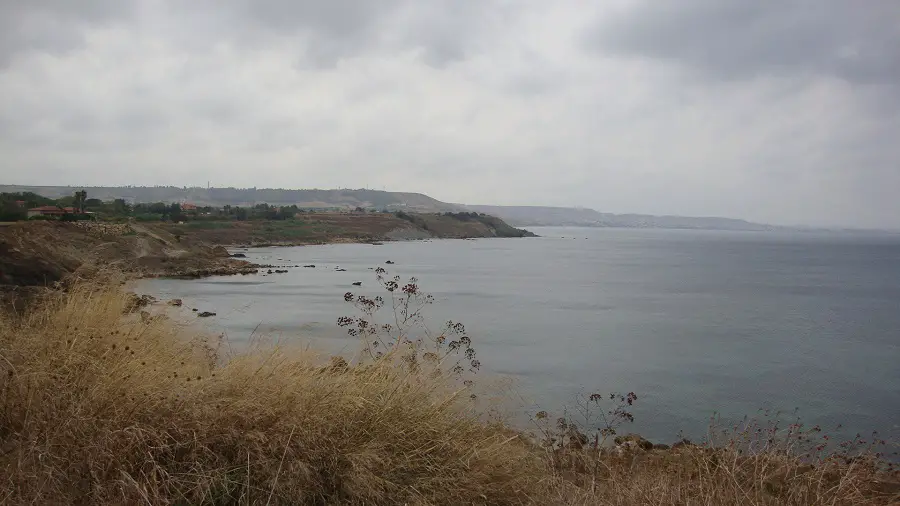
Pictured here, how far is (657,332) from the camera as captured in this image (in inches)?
1047

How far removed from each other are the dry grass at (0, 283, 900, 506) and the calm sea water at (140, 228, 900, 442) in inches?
121

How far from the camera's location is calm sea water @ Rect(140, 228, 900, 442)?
51.5ft

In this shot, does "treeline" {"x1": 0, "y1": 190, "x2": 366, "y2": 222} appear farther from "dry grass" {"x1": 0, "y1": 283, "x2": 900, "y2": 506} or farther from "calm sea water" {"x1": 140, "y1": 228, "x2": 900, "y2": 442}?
"dry grass" {"x1": 0, "y1": 283, "x2": 900, "y2": 506}

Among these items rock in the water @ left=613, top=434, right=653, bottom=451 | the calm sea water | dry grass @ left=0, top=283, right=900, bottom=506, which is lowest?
the calm sea water

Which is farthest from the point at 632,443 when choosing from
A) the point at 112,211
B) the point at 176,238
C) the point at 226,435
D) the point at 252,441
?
the point at 112,211

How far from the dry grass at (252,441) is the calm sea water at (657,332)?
10.1ft

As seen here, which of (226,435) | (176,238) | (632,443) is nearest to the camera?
(226,435)

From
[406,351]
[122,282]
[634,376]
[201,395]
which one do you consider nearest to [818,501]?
[406,351]

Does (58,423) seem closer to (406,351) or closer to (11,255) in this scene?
(406,351)

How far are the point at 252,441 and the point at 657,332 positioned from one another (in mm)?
24347

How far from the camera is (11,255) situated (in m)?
13.8

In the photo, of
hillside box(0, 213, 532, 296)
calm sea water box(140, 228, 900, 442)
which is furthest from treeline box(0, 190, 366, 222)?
calm sea water box(140, 228, 900, 442)

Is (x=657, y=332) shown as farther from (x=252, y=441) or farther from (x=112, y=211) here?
(x=112, y=211)

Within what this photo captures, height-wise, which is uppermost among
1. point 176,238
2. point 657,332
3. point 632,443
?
point 176,238
